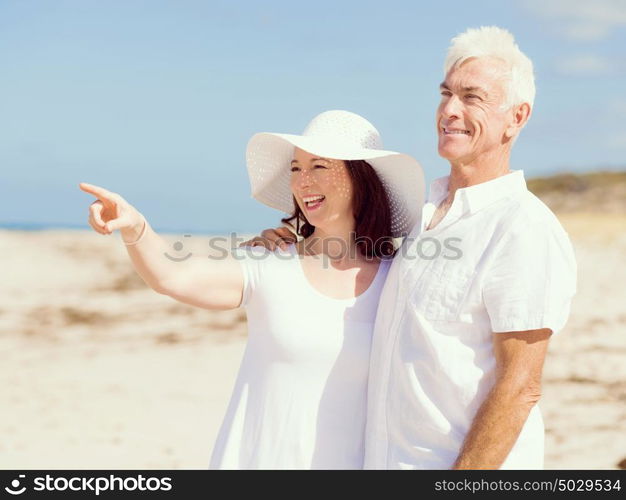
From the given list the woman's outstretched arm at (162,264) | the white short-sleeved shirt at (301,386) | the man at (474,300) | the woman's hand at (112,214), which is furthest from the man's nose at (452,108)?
the woman's hand at (112,214)

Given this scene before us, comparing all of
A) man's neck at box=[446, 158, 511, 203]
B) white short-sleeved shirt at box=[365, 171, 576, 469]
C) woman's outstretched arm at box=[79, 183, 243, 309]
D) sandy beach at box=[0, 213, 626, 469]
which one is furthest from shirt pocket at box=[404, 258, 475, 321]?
sandy beach at box=[0, 213, 626, 469]

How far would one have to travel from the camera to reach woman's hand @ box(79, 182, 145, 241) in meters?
2.67

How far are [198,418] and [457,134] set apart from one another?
6.52 m

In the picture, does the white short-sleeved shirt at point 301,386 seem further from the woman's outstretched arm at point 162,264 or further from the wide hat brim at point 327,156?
the wide hat brim at point 327,156

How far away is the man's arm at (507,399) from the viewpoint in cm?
254

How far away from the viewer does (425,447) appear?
8.87 feet

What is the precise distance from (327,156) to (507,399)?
105 centimetres

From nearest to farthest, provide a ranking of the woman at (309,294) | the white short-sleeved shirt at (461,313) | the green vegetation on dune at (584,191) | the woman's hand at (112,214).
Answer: the white short-sleeved shirt at (461,313) → the woman's hand at (112,214) → the woman at (309,294) → the green vegetation on dune at (584,191)

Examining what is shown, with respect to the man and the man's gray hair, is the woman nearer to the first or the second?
the man

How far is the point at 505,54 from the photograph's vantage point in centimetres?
279

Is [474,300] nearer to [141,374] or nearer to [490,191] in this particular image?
[490,191]
